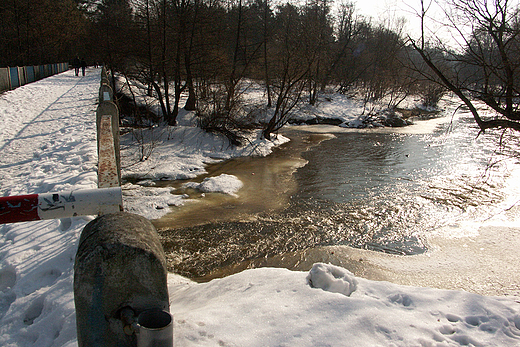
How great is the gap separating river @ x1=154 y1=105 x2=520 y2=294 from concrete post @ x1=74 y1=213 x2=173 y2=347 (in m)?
3.30

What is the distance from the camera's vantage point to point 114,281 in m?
1.99

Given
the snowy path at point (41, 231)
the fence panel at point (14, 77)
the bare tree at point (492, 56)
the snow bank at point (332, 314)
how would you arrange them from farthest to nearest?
the fence panel at point (14, 77)
the bare tree at point (492, 56)
the snowy path at point (41, 231)
the snow bank at point (332, 314)

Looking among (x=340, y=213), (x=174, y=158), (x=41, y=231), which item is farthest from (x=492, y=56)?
(x=174, y=158)

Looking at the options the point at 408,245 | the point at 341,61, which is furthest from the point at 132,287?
the point at 341,61

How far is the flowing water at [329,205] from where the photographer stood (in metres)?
6.38

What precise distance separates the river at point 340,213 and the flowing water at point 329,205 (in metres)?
0.02

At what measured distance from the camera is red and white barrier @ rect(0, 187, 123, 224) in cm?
207

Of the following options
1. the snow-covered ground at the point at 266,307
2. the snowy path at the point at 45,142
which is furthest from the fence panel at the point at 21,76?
the snow-covered ground at the point at 266,307

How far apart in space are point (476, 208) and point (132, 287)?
911 cm

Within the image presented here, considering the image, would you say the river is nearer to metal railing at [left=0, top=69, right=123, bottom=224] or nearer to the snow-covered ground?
the snow-covered ground

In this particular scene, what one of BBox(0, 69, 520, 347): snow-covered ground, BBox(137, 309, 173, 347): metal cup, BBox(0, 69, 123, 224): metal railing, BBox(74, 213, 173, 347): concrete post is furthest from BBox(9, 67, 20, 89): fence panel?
BBox(137, 309, 173, 347): metal cup

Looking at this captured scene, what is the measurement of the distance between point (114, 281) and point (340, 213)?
6754mm

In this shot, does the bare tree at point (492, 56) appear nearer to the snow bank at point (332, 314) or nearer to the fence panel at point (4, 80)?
the snow bank at point (332, 314)

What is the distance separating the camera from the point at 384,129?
2384 cm
